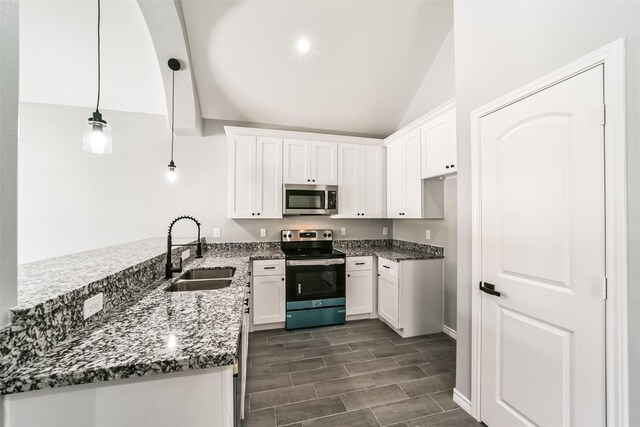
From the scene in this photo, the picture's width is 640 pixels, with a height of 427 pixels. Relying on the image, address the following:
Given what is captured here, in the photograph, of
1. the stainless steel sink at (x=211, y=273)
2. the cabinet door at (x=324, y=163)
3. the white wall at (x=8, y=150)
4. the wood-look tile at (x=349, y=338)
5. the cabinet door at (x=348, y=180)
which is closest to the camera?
the white wall at (x=8, y=150)

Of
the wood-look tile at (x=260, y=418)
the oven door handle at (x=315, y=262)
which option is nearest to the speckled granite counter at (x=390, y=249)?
the oven door handle at (x=315, y=262)

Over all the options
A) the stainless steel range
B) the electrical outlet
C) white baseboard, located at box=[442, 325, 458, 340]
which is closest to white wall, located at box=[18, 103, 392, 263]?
the stainless steel range

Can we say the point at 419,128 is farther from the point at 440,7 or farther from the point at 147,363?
the point at 147,363

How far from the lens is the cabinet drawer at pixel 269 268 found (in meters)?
3.02

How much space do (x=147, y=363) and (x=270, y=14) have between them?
2.96 meters

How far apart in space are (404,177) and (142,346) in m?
3.05

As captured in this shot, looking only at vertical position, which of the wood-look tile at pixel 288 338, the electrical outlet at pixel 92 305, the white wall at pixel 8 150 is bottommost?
the wood-look tile at pixel 288 338

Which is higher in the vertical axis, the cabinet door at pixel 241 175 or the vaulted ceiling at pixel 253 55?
the vaulted ceiling at pixel 253 55

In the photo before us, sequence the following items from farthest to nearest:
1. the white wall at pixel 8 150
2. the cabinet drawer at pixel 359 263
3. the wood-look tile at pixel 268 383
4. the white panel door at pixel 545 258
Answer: the cabinet drawer at pixel 359 263
the wood-look tile at pixel 268 383
the white panel door at pixel 545 258
the white wall at pixel 8 150

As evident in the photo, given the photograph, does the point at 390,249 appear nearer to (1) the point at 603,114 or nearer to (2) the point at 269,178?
(2) the point at 269,178

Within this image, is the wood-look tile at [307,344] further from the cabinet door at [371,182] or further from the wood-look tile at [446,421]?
the cabinet door at [371,182]

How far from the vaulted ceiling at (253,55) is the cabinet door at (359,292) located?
90.7 inches

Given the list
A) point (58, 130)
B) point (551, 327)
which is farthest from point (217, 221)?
point (551, 327)

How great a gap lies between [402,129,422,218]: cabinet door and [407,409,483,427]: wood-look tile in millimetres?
1826
